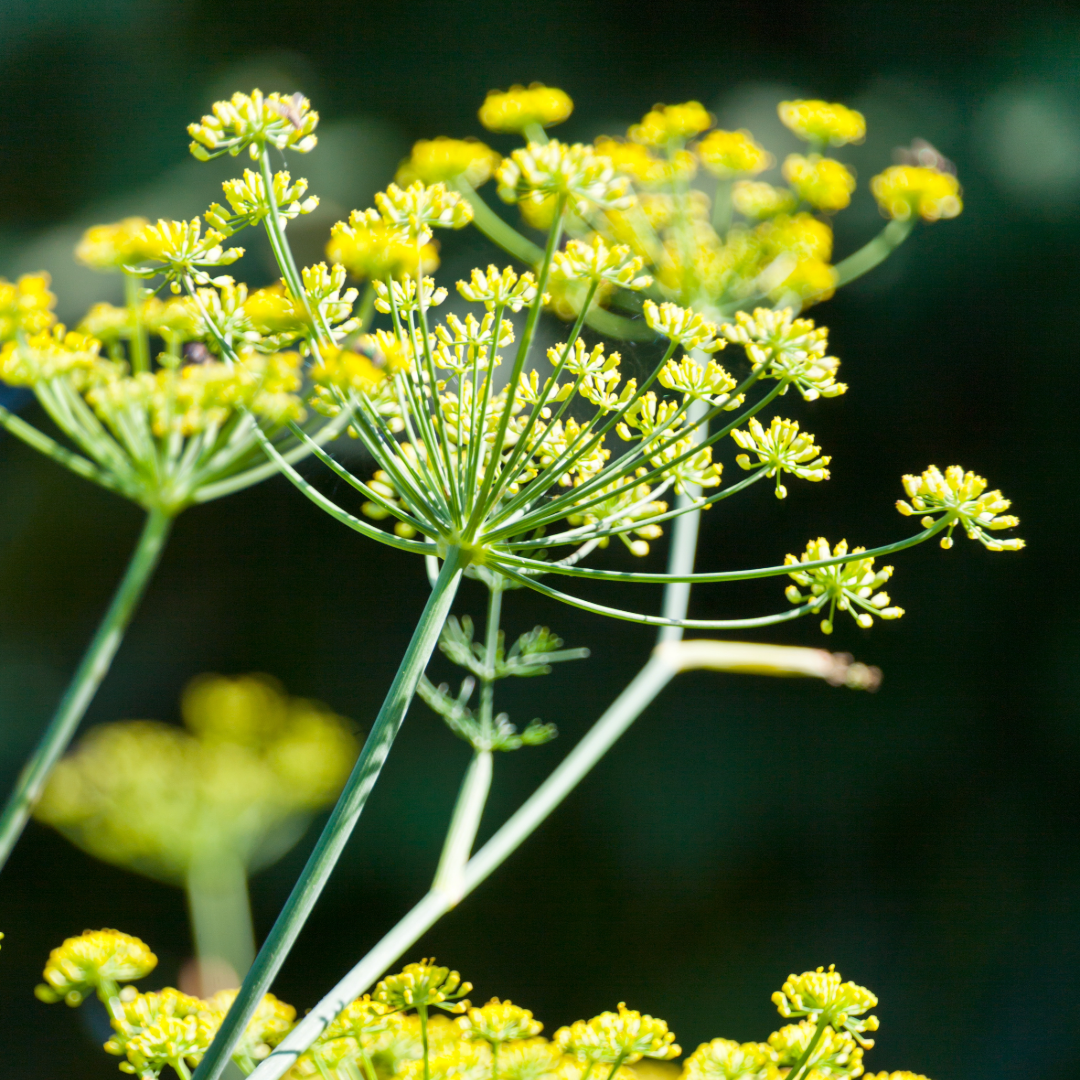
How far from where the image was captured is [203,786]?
3.53 feet

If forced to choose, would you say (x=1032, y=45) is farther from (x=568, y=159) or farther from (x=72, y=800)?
(x=72, y=800)

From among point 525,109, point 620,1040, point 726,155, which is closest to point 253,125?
point 525,109

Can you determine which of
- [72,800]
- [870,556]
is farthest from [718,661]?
[72,800]

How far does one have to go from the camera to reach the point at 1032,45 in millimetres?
1654

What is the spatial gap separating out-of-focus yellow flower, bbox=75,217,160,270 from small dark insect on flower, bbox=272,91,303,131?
0.08 metres

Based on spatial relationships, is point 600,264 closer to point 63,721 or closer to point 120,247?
point 120,247

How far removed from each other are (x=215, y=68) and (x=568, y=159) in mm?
1743

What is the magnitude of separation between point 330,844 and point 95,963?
177mm

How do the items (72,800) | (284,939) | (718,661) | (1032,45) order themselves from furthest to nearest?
1. (1032,45)
2. (72,800)
3. (718,661)
4. (284,939)

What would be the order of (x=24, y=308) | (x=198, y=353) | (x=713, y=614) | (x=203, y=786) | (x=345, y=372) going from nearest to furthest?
(x=345, y=372) → (x=24, y=308) → (x=198, y=353) → (x=203, y=786) → (x=713, y=614)

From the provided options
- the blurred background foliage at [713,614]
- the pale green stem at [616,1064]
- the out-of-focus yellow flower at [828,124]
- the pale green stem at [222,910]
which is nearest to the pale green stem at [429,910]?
the pale green stem at [616,1064]

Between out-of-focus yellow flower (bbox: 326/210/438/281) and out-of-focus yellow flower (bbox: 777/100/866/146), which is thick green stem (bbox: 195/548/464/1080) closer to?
out-of-focus yellow flower (bbox: 326/210/438/281)

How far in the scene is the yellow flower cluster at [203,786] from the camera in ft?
3.47

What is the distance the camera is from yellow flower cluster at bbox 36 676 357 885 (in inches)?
41.6
